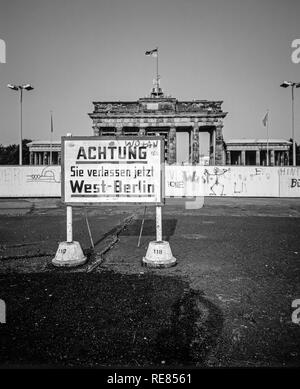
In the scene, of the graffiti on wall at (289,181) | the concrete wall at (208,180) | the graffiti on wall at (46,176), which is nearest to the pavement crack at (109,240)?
the concrete wall at (208,180)

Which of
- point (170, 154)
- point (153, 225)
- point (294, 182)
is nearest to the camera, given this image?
point (153, 225)

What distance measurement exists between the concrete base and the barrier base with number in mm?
1077

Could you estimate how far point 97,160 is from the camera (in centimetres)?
544

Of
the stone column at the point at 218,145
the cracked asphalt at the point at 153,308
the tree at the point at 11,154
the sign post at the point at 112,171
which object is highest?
the tree at the point at 11,154

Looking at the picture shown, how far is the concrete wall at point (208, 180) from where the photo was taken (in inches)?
777

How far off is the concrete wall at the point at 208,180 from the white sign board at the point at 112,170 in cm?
1472

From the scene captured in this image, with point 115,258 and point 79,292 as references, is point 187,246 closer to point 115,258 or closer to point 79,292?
point 115,258

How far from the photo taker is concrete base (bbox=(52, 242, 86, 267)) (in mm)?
4891

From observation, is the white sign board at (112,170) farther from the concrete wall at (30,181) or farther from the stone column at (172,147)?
the stone column at (172,147)

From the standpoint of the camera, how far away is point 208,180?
2006 cm

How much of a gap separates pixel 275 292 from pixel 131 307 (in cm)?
181
